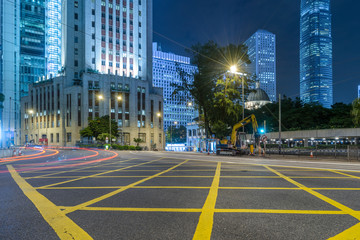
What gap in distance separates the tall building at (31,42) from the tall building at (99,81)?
29.3 metres

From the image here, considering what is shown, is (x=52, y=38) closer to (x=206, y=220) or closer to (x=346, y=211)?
(x=206, y=220)

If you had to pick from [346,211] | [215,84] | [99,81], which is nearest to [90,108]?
[99,81]

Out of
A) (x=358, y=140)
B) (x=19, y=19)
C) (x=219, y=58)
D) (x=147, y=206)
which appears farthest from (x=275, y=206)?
(x=19, y=19)

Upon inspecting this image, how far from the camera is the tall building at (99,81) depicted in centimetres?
7381

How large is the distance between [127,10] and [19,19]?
194 ft

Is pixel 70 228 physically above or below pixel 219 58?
below

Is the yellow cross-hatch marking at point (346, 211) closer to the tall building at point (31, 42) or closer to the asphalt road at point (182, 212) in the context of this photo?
the asphalt road at point (182, 212)

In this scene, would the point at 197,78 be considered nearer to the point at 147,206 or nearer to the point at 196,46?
the point at 196,46

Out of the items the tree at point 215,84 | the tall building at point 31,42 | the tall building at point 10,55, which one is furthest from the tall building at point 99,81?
the tree at point 215,84

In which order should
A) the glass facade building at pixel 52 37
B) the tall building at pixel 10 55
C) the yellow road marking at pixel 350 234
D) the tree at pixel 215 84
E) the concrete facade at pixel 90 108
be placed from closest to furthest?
the yellow road marking at pixel 350 234 → the tree at pixel 215 84 → the concrete facade at pixel 90 108 → the tall building at pixel 10 55 → the glass facade building at pixel 52 37

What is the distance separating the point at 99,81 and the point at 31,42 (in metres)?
62.5

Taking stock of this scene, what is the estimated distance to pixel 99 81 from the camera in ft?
244

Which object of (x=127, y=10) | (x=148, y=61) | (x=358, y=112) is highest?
(x=127, y=10)

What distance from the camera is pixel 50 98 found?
260 ft
